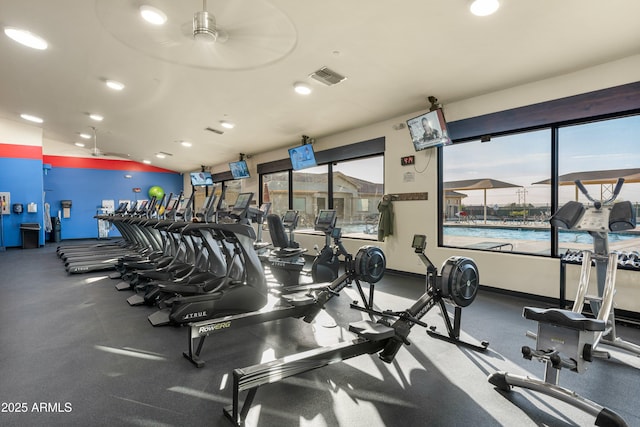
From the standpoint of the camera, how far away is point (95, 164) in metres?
12.8

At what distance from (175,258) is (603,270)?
15.8ft

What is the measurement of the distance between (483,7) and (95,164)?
46.3 feet

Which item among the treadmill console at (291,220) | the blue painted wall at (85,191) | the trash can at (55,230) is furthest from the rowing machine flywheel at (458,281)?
the trash can at (55,230)

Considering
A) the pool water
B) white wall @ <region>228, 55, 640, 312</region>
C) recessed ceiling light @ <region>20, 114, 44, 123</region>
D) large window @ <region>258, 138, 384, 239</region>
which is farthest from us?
recessed ceiling light @ <region>20, 114, 44, 123</region>

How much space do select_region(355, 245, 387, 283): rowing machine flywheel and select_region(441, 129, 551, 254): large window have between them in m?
2.20

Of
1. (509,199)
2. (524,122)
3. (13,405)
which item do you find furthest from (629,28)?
(13,405)

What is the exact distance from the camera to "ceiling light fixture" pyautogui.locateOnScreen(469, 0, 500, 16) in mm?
2912

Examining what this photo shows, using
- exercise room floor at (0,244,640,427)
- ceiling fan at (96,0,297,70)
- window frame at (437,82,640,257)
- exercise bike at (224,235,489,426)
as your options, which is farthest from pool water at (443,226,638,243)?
ceiling fan at (96,0,297,70)

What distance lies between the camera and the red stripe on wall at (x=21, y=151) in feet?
31.9

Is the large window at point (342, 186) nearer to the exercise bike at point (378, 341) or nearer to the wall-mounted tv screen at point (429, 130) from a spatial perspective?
the wall-mounted tv screen at point (429, 130)

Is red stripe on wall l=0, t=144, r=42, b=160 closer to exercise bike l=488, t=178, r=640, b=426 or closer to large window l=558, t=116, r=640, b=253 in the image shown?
exercise bike l=488, t=178, r=640, b=426

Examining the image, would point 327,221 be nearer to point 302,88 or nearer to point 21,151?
point 302,88

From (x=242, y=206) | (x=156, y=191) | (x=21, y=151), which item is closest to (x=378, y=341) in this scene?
(x=242, y=206)

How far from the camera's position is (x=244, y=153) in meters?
10.1
